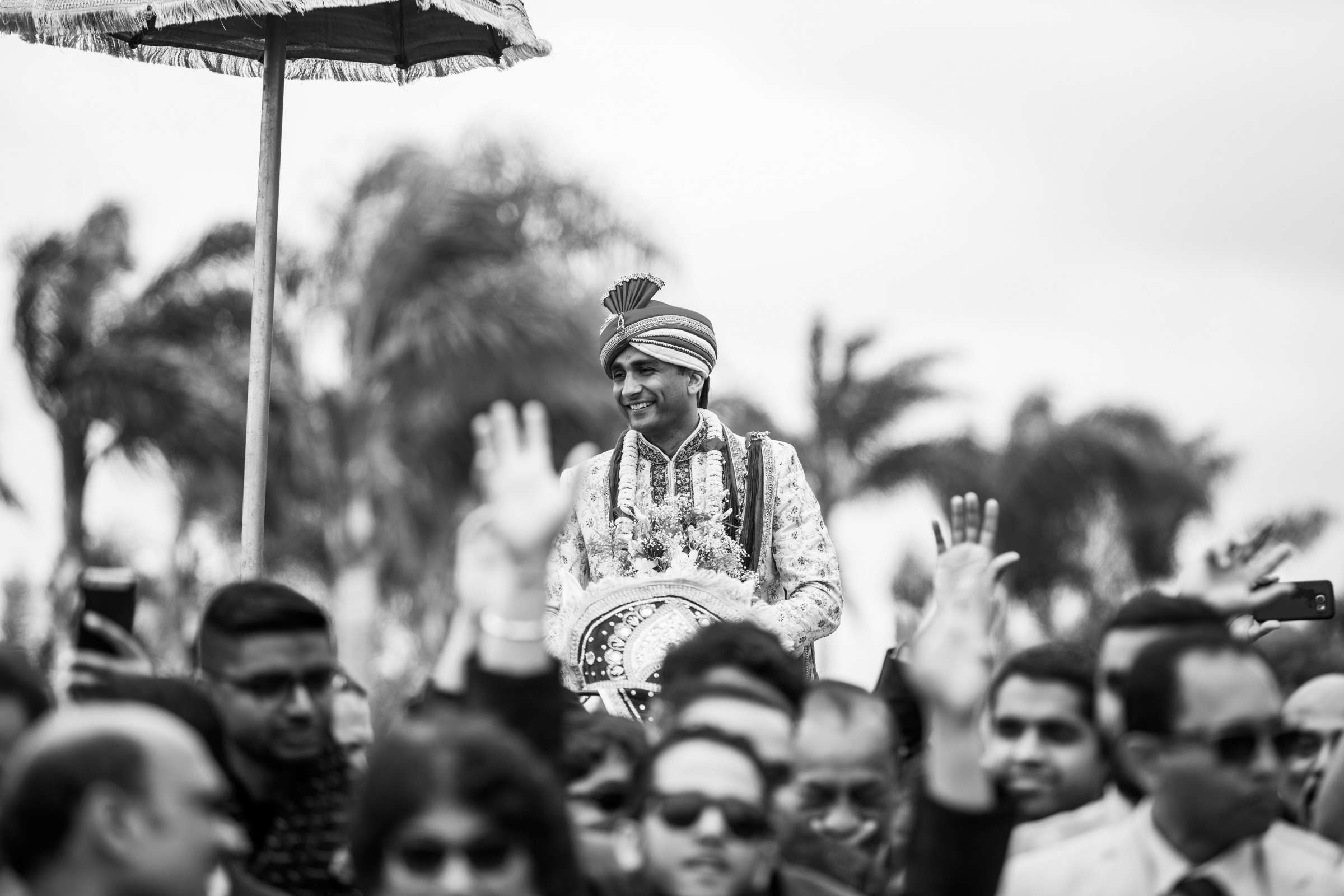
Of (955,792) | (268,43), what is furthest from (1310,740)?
(268,43)

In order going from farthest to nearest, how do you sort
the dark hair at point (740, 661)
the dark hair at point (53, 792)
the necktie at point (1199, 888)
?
1. the dark hair at point (740, 661)
2. the necktie at point (1199, 888)
3. the dark hair at point (53, 792)

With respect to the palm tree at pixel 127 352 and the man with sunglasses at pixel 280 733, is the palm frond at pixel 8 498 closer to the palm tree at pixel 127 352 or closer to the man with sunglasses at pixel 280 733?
the palm tree at pixel 127 352

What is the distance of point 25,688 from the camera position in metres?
4.41

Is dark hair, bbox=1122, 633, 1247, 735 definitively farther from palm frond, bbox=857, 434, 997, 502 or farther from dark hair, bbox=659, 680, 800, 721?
palm frond, bbox=857, 434, 997, 502

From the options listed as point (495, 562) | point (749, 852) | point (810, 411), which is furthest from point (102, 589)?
point (810, 411)

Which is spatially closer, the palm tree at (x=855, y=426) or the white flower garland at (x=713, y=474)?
the white flower garland at (x=713, y=474)

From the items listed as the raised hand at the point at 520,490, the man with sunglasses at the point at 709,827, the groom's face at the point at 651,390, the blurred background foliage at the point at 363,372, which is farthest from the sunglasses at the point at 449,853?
the blurred background foliage at the point at 363,372

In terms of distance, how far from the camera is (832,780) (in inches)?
184

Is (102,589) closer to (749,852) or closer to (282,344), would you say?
(749,852)

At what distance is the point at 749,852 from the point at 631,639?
8.45 ft

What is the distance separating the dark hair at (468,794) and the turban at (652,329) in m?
3.31

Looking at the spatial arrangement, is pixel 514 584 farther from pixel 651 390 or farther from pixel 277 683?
pixel 651 390

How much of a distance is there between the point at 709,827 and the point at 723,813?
0.04 meters

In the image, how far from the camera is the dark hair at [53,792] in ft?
10.9
